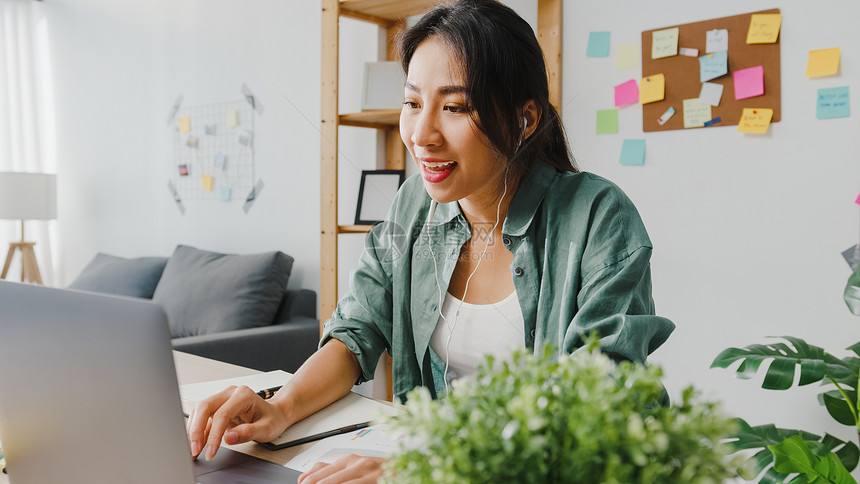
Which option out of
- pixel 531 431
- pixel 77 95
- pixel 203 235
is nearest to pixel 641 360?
pixel 531 431

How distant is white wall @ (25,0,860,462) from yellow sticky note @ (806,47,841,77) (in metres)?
0.02

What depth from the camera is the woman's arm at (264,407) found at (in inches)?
36.3

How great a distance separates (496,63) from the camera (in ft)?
3.69

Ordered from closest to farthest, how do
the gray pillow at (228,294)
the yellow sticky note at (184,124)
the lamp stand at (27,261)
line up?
the gray pillow at (228,294), the yellow sticky note at (184,124), the lamp stand at (27,261)

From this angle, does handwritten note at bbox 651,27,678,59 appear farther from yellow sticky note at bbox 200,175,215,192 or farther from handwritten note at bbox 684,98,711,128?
yellow sticky note at bbox 200,175,215,192

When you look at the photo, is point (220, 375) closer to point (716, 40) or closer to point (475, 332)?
point (475, 332)

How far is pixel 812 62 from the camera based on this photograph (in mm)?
1828

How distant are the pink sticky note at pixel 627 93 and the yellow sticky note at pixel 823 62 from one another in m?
0.47

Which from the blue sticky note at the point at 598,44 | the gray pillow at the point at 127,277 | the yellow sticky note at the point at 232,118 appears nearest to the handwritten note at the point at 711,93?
the blue sticky note at the point at 598,44

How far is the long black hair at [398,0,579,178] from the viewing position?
1119 millimetres

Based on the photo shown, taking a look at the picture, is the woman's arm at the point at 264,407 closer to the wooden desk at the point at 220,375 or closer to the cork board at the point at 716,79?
the wooden desk at the point at 220,375

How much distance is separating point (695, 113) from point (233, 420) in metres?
1.63

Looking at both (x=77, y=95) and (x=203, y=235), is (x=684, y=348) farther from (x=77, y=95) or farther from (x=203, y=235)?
(x=77, y=95)

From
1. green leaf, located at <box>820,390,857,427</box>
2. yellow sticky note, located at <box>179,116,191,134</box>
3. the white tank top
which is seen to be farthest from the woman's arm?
yellow sticky note, located at <box>179,116,191,134</box>
